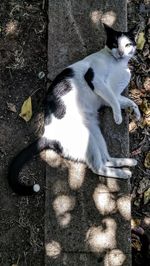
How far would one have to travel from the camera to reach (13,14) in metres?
4.45

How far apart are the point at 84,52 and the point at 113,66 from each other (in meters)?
0.42

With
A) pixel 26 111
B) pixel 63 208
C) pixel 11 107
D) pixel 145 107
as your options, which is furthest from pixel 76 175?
pixel 145 107

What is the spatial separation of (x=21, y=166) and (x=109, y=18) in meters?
1.55

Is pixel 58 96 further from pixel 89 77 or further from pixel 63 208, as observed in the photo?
pixel 63 208

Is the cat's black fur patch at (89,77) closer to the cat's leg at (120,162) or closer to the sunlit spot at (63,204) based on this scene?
the cat's leg at (120,162)

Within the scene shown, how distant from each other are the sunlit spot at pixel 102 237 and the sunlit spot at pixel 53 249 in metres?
0.23

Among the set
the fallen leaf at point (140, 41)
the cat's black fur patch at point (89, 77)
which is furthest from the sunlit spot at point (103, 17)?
the cat's black fur patch at point (89, 77)

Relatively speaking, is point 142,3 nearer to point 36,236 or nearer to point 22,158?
point 22,158

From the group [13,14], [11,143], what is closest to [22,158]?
[11,143]

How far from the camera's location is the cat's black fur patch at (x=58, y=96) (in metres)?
3.80

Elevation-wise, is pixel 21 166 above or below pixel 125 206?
above

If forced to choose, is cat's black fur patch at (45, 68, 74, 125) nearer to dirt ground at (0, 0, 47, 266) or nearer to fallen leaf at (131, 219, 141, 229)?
dirt ground at (0, 0, 47, 266)

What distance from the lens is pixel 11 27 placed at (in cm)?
442

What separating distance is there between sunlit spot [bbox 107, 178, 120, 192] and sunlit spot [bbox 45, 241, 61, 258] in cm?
59
